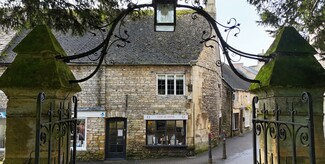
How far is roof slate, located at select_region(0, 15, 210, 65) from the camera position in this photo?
20.2m

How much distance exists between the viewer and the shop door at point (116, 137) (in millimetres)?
20219

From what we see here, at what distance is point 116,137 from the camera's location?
20344mm

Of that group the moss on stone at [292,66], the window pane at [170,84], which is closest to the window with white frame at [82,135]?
the window pane at [170,84]

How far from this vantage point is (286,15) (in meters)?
8.44

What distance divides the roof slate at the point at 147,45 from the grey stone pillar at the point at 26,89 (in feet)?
52.9

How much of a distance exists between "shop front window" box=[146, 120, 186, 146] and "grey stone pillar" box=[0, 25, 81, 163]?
55.8 feet

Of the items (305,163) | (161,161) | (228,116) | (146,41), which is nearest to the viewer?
(305,163)

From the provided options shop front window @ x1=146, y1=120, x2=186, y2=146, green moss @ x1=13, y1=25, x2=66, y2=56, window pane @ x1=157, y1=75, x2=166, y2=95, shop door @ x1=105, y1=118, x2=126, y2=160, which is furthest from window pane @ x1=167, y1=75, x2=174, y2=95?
green moss @ x1=13, y1=25, x2=66, y2=56

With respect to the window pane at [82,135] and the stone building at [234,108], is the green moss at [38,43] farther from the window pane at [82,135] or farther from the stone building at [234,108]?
the stone building at [234,108]

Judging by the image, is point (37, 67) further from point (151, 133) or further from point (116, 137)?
point (116, 137)

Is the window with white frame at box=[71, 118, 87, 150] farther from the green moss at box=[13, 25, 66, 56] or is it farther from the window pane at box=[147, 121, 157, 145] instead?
the green moss at box=[13, 25, 66, 56]

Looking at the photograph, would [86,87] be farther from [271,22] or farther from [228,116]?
[228,116]

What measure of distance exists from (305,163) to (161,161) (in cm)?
1594

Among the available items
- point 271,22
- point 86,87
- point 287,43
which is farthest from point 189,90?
point 287,43
